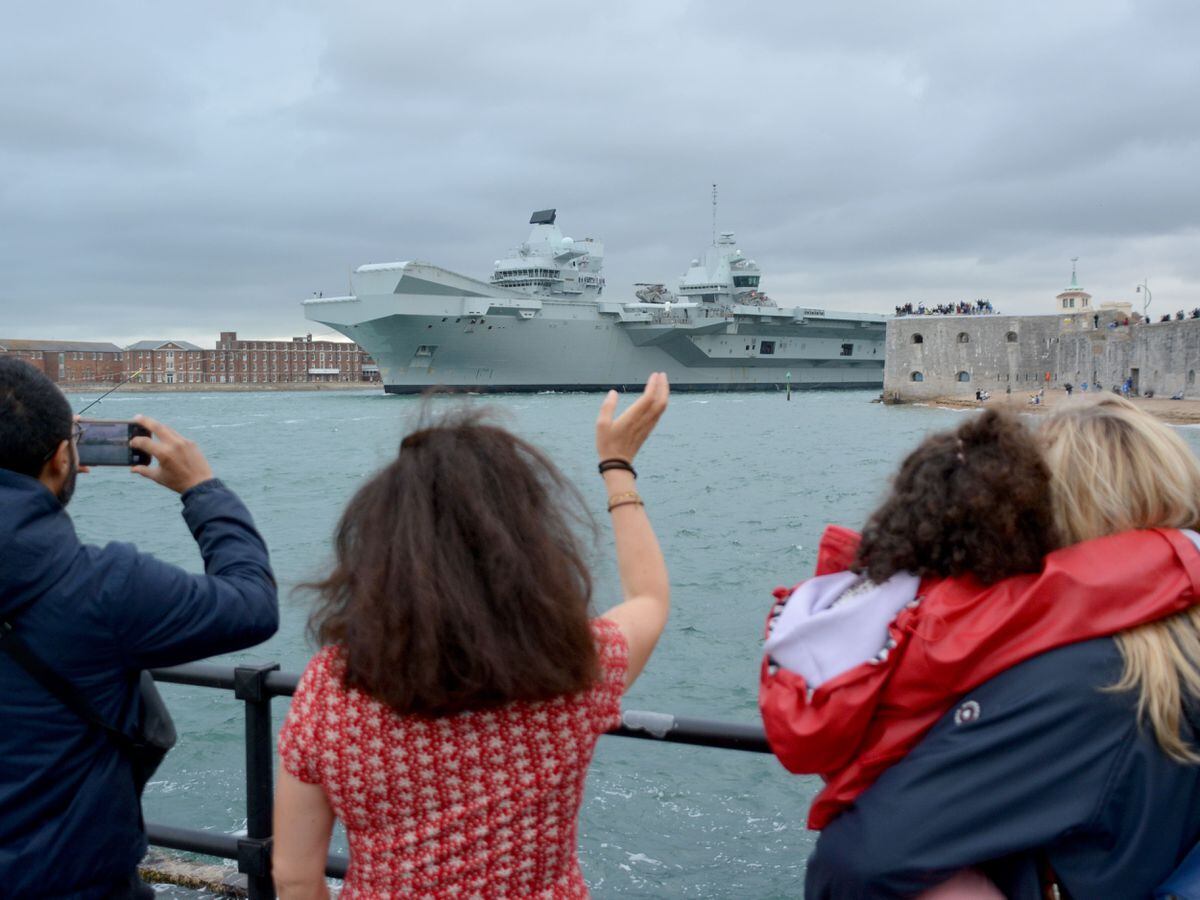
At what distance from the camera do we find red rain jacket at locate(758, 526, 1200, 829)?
1167mm

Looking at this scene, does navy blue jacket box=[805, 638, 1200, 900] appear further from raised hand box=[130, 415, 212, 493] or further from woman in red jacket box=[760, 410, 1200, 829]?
raised hand box=[130, 415, 212, 493]

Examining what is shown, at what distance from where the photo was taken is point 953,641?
1.19 m

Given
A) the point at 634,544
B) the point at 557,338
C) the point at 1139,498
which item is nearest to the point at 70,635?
the point at 634,544

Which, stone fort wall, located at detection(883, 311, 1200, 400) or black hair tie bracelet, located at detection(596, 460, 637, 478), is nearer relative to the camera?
black hair tie bracelet, located at detection(596, 460, 637, 478)

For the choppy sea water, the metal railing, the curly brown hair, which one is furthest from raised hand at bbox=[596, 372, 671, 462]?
the metal railing

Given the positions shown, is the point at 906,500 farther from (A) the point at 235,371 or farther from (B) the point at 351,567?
(A) the point at 235,371

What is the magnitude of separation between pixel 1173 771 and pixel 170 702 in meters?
8.30

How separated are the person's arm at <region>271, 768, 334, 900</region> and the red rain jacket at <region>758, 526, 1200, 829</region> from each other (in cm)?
55

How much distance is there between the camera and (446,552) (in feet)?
3.96

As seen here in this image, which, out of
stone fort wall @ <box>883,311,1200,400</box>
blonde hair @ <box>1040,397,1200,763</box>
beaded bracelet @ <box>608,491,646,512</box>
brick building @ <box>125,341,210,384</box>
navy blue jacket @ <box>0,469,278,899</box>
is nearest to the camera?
blonde hair @ <box>1040,397,1200,763</box>

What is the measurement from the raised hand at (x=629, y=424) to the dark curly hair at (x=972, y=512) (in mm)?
379

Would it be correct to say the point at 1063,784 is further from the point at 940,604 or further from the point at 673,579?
the point at 673,579

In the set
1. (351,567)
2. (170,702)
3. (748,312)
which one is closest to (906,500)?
(351,567)

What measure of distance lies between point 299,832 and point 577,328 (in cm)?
5327
